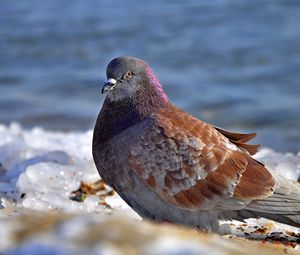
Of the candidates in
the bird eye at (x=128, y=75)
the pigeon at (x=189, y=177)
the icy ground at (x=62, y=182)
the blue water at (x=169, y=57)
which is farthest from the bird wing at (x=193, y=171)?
the blue water at (x=169, y=57)

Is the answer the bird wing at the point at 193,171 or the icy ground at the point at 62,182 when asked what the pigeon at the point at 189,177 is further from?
the icy ground at the point at 62,182

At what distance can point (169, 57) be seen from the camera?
1328cm

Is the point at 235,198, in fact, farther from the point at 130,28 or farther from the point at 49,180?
the point at 130,28

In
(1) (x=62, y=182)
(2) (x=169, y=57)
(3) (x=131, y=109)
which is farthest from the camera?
(2) (x=169, y=57)

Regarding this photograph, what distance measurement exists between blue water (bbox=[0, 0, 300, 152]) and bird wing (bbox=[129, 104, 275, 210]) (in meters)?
4.74

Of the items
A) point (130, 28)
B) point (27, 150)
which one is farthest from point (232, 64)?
point (27, 150)

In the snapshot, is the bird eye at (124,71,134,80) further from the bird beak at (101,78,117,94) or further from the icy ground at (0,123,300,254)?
the icy ground at (0,123,300,254)

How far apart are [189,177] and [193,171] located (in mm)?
41

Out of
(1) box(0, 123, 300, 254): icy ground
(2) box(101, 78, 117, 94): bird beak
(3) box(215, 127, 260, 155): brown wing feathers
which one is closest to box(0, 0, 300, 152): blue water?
(1) box(0, 123, 300, 254): icy ground

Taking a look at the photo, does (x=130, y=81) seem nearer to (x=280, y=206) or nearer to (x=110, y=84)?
(x=110, y=84)

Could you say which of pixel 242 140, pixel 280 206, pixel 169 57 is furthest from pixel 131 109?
pixel 169 57

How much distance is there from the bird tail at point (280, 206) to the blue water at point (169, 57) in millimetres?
4628

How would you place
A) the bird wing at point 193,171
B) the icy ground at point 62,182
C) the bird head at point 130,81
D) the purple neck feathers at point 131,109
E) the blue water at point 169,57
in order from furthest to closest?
the blue water at point 169,57 → the icy ground at point 62,182 → the bird head at point 130,81 → the purple neck feathers at point 131,109 → the bird wing at point 193,171

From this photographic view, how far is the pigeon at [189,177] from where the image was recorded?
462cm
